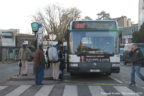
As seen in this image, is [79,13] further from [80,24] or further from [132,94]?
[132,94]

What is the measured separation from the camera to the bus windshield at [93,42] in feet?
38.2

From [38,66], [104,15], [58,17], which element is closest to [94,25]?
[38,66]

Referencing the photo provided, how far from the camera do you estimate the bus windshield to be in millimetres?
11633

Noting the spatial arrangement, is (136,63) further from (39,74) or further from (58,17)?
(58,17)

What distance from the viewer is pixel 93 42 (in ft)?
38.4

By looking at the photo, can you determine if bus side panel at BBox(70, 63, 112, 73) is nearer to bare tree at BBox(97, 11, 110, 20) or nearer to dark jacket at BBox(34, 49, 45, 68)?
dark jacket at BBox(34, 49, 45, 68)

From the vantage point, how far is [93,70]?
1156 centimetres

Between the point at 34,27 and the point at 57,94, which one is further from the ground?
the point at 34,27

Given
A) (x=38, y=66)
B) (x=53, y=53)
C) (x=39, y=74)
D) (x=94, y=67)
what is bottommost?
(x=39, y=74)

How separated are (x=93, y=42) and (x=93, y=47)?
0.25 meters

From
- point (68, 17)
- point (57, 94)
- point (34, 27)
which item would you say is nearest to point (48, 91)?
point (57, 94)

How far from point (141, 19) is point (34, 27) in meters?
50.2

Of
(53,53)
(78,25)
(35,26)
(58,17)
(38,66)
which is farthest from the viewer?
(58,17)

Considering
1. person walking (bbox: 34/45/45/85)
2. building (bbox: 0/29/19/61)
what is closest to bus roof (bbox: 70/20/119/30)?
person walking (bbox: 34/45/45/85)
